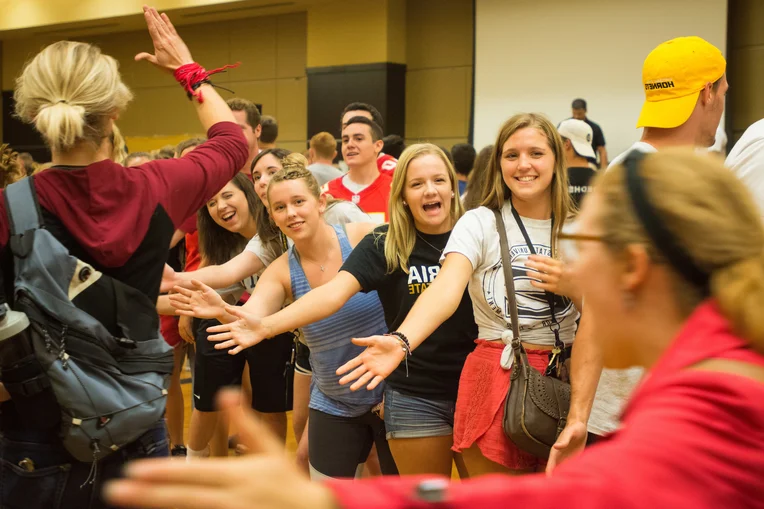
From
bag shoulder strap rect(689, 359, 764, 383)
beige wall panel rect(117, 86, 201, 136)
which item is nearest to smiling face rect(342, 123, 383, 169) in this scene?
bag shoulder strap rect(689, 359, 764, 383)

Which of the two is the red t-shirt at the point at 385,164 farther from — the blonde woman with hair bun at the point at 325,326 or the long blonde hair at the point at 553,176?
the long blonde hair at the point at 553,176

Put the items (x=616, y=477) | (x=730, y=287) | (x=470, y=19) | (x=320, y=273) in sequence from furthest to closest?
1. (x=470, y=19)
2. (x=320, y=273)
3. (x=730, y=287)
4. (x=616, y=477)

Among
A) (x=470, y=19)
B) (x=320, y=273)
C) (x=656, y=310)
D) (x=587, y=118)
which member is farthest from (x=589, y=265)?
(x=470, y=19)

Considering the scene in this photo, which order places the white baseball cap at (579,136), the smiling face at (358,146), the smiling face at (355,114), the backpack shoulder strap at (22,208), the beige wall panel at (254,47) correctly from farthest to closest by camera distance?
the beige wall panel at (254,47) < the white baseball cap at (579,136) < the smiling face at (355,114) < the smiling face at (358,146) < the backpack shoulder strap at (22,208)

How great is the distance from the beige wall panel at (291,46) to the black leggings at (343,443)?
10614mm

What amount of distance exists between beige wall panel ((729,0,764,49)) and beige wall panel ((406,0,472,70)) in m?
3.50

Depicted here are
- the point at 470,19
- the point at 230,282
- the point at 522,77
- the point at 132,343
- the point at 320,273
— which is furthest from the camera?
the point at 470,19

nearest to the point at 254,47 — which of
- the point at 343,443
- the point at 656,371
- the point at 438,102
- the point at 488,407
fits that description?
the point at 438,102

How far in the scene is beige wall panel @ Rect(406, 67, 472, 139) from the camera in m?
11.8

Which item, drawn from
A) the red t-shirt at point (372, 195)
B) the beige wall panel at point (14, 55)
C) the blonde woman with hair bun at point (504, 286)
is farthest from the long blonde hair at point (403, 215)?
the beige wall panel at point (14, 55)

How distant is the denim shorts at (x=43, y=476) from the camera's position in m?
1.96

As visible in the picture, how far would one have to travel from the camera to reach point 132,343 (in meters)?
2.03

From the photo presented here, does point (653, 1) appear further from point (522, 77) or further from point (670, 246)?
point (670, 246)

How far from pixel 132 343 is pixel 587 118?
8.70 m
